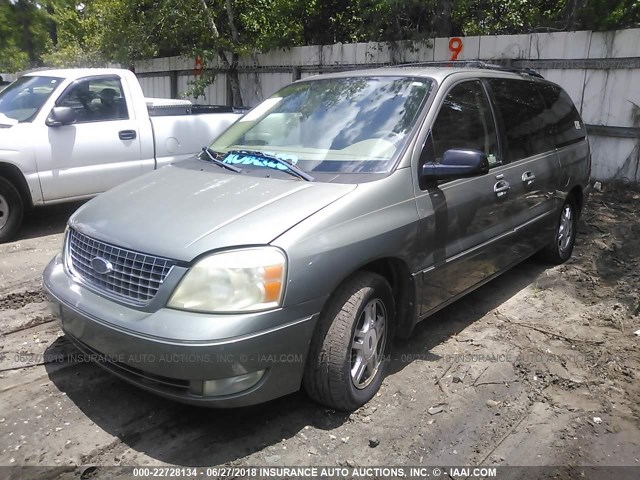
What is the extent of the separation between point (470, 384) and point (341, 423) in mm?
982

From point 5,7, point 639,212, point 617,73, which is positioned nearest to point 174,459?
point 639,212

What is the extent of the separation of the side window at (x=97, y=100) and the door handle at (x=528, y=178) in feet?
Result: 15.5

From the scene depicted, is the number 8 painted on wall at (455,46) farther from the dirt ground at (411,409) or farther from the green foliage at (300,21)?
the dirt ground at (411,409)

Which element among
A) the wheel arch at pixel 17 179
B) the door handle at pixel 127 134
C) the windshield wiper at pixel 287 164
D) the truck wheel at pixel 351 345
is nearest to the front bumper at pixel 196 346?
the truck wheel at pixel 351 345

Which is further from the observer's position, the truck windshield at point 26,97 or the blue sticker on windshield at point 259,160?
the truck windshield at point 26,97

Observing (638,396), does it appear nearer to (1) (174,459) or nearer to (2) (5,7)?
(1) (174,459)

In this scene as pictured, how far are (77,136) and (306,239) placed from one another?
Answer: 467 centimetres

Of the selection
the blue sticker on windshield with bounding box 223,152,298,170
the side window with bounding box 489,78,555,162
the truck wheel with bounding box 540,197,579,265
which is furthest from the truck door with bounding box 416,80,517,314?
the truck wheel with bounding box 540,197,579,265

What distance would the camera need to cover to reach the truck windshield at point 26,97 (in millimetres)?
6520

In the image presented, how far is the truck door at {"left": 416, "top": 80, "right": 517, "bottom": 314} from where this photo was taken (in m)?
3.69

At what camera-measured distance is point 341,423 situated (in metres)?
3.23

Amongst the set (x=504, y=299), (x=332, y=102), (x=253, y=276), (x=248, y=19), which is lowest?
(x=504, y=299)

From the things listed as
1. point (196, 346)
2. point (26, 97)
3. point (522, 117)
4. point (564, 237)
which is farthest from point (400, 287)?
point (26, 97)

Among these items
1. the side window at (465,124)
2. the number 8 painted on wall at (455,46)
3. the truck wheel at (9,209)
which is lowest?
the truck wheel at (9,209)
